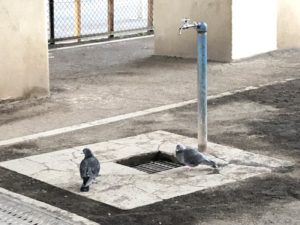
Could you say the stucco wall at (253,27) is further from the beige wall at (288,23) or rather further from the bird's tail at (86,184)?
the bird's tail at (86,184)

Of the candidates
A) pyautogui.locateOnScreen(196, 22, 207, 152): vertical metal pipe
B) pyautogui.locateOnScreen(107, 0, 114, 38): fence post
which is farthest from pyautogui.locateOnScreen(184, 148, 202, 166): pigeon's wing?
pyautogui.locateOnScreen(107, 0, 114, 38): fence post

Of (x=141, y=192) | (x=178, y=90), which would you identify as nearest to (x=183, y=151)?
(x=141, y=192)

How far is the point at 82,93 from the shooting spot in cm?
985

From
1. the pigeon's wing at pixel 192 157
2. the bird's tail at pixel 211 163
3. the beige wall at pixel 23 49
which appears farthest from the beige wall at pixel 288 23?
the pigeon's wing at pixel 192 157

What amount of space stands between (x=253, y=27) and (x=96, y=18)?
5.40 m

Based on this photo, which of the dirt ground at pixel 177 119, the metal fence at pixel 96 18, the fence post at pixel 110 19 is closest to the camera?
the dirt ground at pixel 177 119

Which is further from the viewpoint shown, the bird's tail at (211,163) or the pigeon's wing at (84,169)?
the bird's tail at (211,163)

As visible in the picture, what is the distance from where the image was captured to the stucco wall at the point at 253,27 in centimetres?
1198

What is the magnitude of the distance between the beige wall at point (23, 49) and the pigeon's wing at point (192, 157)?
3.53 meters

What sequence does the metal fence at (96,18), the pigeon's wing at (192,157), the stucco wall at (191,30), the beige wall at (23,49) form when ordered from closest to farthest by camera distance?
the pigeon's wing at (192,157), the beige wall at (23,49), the stucco wall at (191,30), the metal fence at (96,18)

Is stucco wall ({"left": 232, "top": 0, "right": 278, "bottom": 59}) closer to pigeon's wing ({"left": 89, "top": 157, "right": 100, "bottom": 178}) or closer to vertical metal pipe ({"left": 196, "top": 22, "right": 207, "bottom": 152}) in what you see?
vertical metal pipe ({"left": 196, "top": 22, "right": 207, "bottom": 152})

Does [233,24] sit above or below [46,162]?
above

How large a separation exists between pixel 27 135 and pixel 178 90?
9.04 ft

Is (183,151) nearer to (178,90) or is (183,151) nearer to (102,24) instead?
(178,90)
